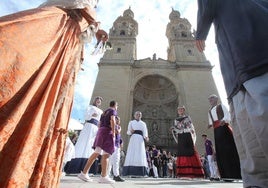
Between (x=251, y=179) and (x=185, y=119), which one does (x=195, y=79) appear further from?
(x=251, y=179)

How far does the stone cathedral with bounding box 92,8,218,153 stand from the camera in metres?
18.5

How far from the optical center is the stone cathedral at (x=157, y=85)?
18.5 m

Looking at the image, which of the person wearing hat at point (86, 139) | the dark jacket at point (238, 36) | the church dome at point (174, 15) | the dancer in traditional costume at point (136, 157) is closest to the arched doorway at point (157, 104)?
the church dome at point (174, 15)

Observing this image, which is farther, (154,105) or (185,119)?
(154,105)

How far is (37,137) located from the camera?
117cm

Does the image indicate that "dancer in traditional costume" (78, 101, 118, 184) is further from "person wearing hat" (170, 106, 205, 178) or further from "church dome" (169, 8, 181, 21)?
"church dome" (169, 8, 181, 21)

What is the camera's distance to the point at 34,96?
1245mm

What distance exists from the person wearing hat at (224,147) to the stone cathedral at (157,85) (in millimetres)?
12994

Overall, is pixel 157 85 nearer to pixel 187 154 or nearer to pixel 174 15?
pixel 174 15

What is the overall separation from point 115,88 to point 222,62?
17788mm

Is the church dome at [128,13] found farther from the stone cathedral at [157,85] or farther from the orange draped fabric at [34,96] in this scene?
the orange draped fabric at [34,96]

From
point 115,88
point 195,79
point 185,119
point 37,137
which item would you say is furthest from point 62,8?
point 195,79

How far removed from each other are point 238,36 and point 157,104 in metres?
20.2

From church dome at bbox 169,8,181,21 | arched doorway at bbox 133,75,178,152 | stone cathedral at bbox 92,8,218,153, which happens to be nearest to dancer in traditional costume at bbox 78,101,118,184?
stone cathedral at bbox 92,8,218,153
